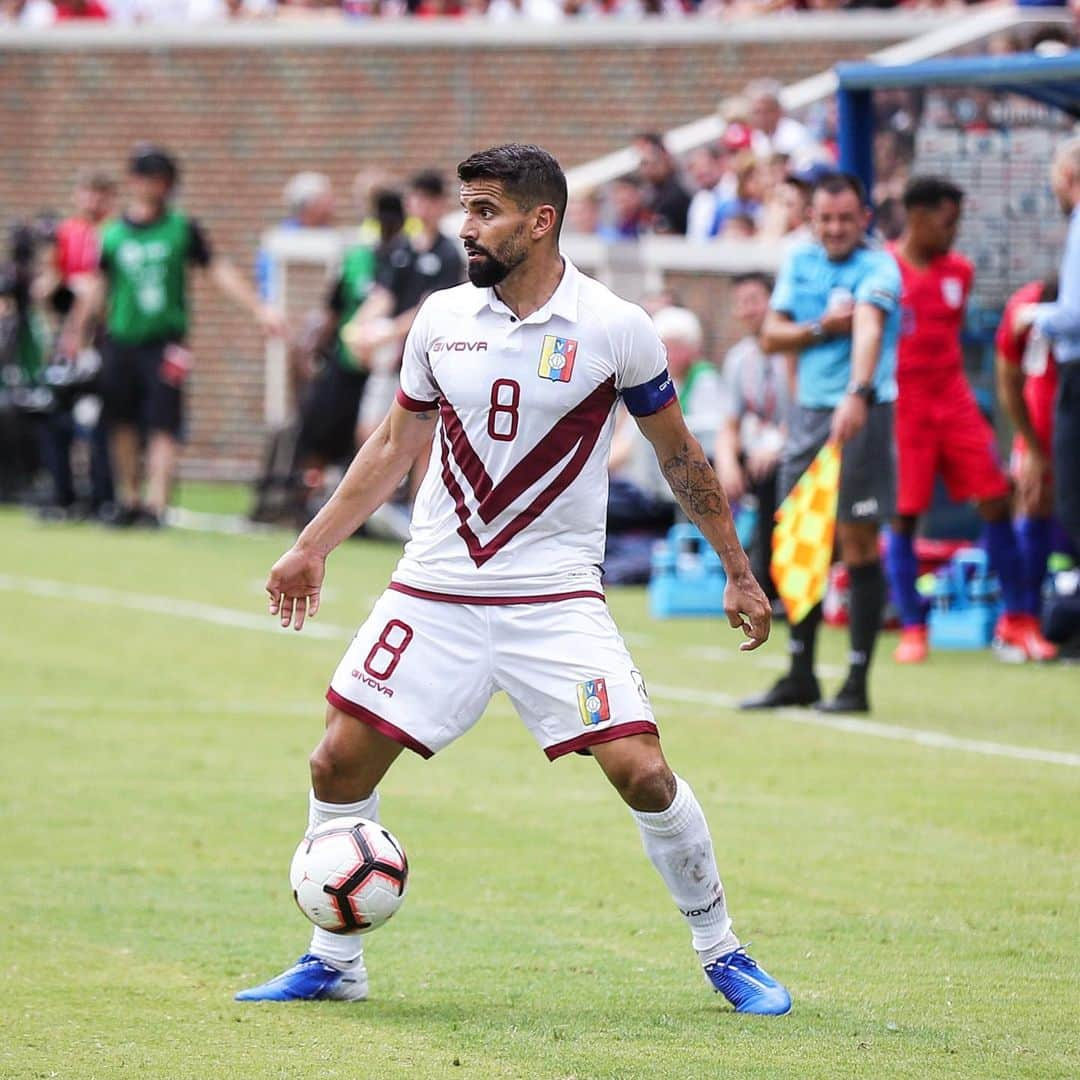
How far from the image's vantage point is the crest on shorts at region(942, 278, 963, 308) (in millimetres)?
12477

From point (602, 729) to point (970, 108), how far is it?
9.57 m

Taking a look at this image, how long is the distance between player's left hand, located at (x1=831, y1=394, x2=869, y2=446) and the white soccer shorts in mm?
4288

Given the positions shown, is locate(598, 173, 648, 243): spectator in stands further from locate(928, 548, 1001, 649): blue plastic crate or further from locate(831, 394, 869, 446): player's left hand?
locate(831, 394, 869, 446): player's left hand

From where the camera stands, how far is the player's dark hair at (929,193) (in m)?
12.0

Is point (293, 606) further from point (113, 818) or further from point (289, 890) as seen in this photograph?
point (113, 818)

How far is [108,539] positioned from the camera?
18672 millimetres

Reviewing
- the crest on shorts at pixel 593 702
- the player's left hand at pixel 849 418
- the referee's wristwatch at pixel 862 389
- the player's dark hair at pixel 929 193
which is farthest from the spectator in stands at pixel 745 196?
the crest on shorts at pixel 593 702

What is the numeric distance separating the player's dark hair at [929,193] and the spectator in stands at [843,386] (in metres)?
1.43

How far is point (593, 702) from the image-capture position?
577 centimetres

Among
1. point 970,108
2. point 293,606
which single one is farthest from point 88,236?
point 293,606

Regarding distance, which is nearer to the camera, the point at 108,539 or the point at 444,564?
the point at 444,564

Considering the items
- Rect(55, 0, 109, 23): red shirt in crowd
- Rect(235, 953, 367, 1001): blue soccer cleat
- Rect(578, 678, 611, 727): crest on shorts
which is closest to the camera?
Rect(578, 678, 611, 727): crest on shorts

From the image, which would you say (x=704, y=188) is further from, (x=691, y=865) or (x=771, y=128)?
(x=691, y=865)

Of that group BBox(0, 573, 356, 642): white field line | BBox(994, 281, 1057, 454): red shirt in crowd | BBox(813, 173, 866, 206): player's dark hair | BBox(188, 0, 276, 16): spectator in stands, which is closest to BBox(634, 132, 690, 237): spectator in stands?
BBox(0, 573, 356, 642): white field line
